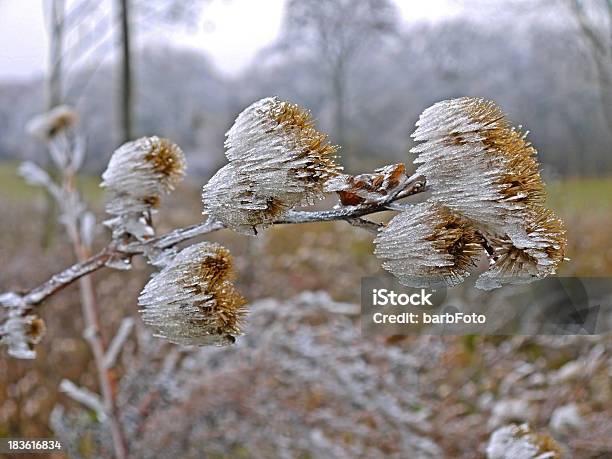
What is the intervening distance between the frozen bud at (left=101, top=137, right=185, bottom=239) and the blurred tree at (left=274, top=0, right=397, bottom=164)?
4.58 m

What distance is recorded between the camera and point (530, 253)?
0.29 m

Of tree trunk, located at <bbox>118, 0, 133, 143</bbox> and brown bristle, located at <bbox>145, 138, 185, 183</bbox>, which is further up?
tree trunk, located at <bbox>118, 0, 133, 143</bbox>

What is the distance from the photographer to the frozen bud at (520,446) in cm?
45

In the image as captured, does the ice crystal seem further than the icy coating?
Yes

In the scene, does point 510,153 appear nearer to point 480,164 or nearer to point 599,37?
point 480,164

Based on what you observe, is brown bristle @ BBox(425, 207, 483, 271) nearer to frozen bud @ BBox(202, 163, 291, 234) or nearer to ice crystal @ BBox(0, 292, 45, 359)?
frozen bud @ BBox(202, 163, 291, 234)

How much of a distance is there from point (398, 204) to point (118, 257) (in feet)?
0.56

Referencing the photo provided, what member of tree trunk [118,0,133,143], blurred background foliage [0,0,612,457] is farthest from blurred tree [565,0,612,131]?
tree trunk [118,0,133,143]

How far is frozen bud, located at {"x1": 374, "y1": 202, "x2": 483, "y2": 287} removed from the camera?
0.30 m

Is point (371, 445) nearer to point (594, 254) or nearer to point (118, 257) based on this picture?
point (118, 257)

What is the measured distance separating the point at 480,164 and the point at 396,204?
43 millimetres

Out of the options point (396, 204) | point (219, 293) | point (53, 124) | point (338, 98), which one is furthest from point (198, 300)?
point (338, 98)

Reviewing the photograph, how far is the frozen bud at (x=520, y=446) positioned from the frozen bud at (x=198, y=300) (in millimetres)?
241

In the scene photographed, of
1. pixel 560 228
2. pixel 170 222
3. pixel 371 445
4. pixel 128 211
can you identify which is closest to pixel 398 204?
pixel 560 228
